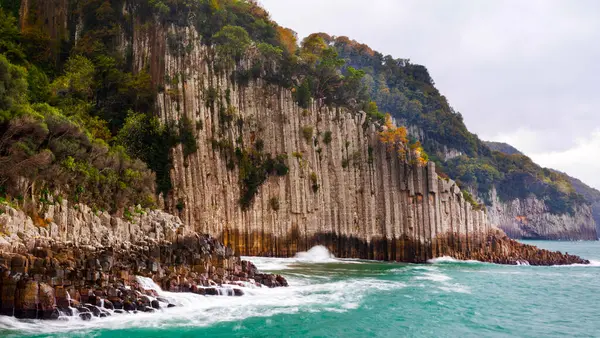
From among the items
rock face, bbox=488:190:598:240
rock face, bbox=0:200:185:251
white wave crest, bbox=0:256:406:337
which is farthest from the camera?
rock face, bbox=488:190:598:240

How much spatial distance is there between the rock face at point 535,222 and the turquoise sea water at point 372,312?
294ft

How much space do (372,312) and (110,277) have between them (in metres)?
11.8

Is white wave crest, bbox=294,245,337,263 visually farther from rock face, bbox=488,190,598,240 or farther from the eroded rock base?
rock face, bbox=488,190,598,240

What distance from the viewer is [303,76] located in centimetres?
5831

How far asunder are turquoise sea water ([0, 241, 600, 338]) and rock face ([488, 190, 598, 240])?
89.7 meters

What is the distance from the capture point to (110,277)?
21.6 meters

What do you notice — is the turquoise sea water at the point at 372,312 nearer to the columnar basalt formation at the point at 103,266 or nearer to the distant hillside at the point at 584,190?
the columnar basalt formation at the point at 103,266

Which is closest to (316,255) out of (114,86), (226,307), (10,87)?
(114,86)

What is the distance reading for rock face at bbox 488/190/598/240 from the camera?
395 feet

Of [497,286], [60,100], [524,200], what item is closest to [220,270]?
[497,286]

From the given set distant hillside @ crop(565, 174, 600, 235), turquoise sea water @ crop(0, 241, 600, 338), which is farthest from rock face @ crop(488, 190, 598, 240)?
turquoise sea water @ crop(0, 241, 600, 338)

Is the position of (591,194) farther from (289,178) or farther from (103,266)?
(103,266)

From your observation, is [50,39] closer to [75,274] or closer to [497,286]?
[75,274]

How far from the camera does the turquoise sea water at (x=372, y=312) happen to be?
721 inches
